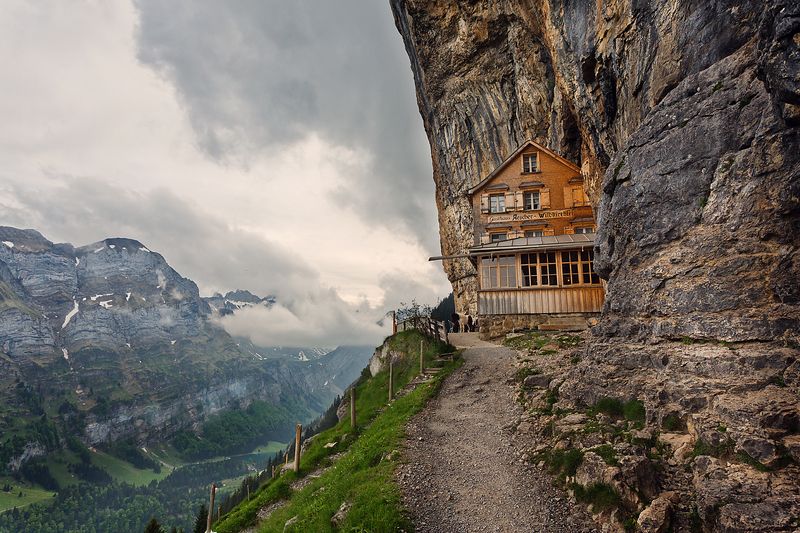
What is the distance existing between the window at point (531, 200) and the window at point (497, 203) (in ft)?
6.76

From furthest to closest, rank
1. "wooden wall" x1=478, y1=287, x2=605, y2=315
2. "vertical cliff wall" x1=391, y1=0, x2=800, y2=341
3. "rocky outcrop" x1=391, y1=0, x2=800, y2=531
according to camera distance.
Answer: "wooden wall" x1=478, y1=287, x2=605, y2=315, "vertical cliff wall" x1=391, y1=0, x2=800, y2=341, "rocky outcrop" x1=391, y1=0, x2=800, y2=531

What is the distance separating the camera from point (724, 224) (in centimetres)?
1266

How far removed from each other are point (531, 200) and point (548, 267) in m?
13.0

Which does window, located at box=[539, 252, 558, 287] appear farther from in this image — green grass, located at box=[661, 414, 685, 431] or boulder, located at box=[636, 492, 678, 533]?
boulder, located at box=[636, 492, 678, 533]

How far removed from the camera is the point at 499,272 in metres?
34.6

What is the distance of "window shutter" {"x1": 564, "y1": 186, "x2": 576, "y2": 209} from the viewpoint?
142 feet

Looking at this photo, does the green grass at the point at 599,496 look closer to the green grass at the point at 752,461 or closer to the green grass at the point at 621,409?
the green grass at the point at 621,409

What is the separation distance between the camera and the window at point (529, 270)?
33844mm

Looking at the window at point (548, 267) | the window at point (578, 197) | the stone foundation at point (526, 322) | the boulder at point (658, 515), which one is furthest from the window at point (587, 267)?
the boulder at point (658, 515)

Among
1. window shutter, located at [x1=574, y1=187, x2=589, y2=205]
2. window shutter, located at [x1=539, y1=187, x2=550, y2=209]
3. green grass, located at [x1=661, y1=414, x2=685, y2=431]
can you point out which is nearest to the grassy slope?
green grass, located at [x1=661, y1=414, x2=685, y2=431]

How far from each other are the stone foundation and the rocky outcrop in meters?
14.3

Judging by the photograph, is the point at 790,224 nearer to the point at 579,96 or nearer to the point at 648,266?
the point at 648,266

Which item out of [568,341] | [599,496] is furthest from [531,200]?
[599,496]

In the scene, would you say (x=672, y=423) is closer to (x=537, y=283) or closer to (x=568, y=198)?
(x=537, y=283)
